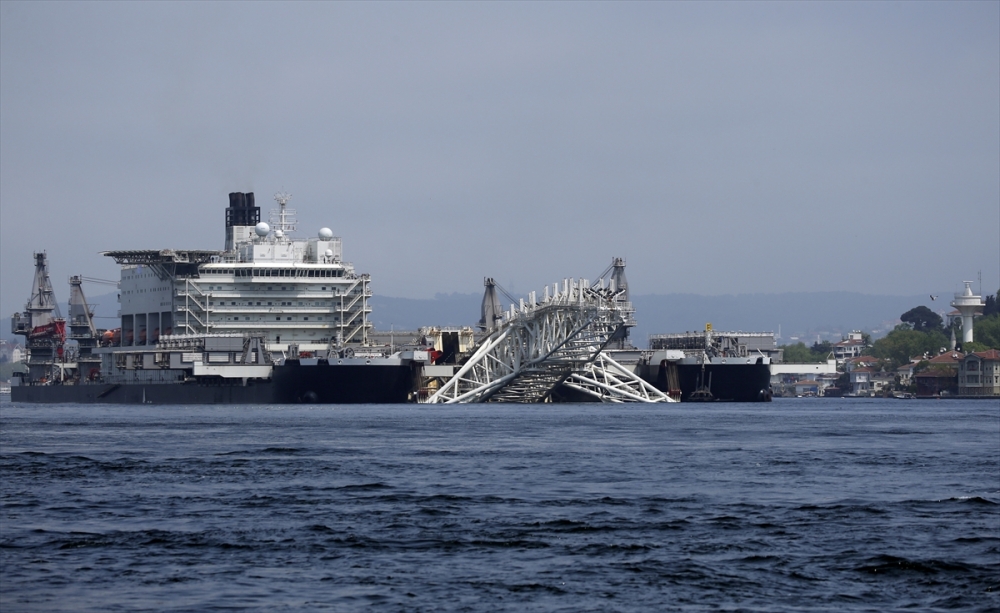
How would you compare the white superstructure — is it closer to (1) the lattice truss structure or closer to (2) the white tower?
(1) the lattice truss structure

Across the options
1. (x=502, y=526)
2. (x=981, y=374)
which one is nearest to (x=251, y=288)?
(x=981, y=374)

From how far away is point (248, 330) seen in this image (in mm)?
105500

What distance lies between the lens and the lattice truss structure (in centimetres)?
8612

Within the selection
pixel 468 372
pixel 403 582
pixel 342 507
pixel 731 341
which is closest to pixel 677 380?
pixel 731 341

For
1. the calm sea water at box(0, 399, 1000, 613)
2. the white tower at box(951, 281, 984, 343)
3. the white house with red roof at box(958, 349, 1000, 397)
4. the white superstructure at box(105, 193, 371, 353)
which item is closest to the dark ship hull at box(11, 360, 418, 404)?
the white superstructure at box(105, 193, 371, 353)

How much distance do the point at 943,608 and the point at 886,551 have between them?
3.78m

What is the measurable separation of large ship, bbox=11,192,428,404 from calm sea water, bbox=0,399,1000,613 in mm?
47508

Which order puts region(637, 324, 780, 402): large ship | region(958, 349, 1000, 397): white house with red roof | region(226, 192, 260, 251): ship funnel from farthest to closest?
region(958, 349, 1000, 397): white house with red roof → region(226, 192, 260, 251): ship funnel → region(637, 324, 780, 402): large ship

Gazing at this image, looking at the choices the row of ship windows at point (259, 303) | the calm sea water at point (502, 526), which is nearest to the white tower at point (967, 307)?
the row of ship windows at point (259, 303)

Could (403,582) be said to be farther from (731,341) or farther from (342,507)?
(731,341)

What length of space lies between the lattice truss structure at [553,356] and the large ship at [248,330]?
4271mm

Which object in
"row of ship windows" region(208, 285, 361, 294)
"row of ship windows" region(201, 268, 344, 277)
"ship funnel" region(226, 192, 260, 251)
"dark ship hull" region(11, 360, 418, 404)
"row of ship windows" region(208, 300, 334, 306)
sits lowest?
"dark ship hull" region(11, 360, 418, 404)

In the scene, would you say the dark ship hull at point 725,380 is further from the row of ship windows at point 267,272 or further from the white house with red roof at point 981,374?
the white house with red roof at point 981,374

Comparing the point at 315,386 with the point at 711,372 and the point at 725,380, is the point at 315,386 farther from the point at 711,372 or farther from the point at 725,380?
the point at 725,380
